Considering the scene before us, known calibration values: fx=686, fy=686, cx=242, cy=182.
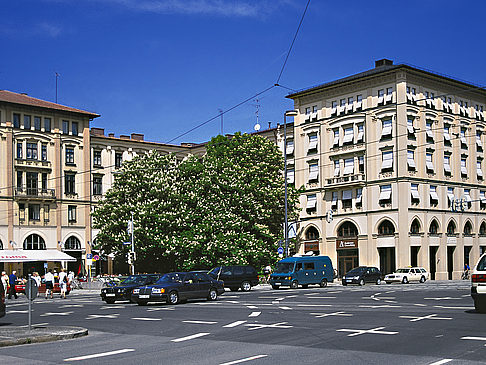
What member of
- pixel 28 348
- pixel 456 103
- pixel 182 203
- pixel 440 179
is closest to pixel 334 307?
pixel 28 348

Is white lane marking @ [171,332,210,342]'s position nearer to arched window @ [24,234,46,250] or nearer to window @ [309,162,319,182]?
window @ [309,162,319,182]

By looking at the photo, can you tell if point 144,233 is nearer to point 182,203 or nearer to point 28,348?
point 182,203

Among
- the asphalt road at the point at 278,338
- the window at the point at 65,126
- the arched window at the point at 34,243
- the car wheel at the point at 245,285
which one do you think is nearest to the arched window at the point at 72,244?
the arched window at the point at 34,243

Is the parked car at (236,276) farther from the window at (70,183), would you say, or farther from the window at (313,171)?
the window at (70,183)

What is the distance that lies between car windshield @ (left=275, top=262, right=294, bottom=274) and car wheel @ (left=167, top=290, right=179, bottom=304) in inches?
628

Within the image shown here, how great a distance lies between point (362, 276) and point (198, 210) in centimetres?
1434

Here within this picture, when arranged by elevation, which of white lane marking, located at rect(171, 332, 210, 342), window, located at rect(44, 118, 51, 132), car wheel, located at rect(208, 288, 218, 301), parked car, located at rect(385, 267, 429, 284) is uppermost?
window, located at rect(44, 118, 51, 132)

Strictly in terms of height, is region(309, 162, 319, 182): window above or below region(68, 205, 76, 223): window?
above

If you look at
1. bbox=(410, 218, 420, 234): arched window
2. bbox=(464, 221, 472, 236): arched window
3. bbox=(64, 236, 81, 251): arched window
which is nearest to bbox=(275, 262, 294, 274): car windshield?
bbox=(410, 218, 420, 234): arched window

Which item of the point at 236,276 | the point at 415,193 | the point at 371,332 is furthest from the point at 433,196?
the point at 371,332

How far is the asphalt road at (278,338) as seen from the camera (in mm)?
12586

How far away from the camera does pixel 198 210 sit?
56719 mm

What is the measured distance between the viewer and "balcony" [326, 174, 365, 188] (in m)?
67.0

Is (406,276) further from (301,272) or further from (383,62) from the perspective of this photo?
(383,62)
